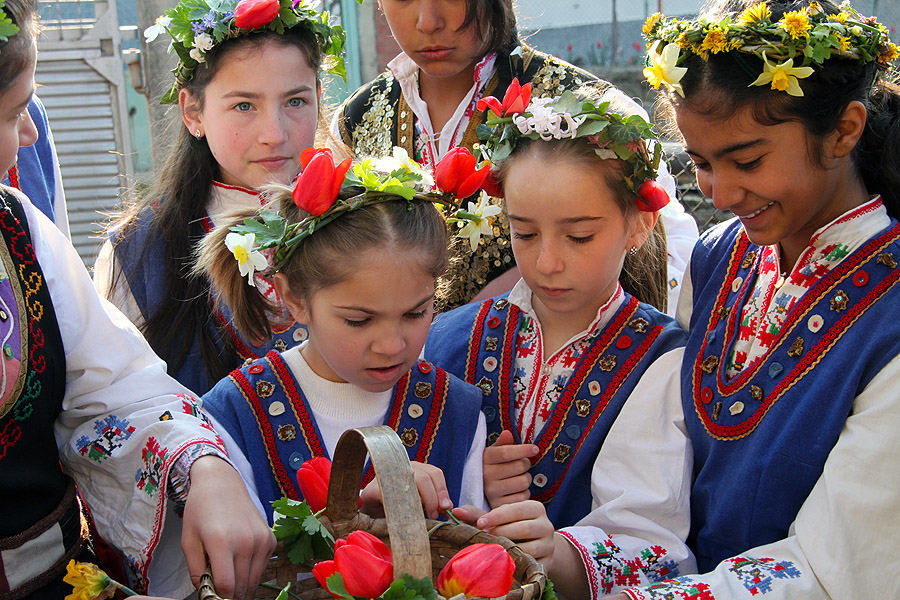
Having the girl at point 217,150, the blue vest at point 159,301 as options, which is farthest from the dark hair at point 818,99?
the blue vest at point 159,301

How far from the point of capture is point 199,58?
2564 mm

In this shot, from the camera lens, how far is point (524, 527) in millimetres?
1733

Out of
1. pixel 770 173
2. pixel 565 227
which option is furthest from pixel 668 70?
pixel 565 227

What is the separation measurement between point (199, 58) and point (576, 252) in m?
1.31

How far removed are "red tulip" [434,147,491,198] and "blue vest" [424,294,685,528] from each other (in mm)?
433

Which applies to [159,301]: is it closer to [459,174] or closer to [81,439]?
[81,439]

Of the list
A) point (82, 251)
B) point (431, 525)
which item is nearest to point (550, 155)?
point (431, 525)

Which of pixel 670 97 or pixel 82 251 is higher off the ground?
pixel 670 97

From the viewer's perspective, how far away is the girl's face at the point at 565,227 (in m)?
2.01

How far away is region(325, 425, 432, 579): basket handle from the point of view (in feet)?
4.30

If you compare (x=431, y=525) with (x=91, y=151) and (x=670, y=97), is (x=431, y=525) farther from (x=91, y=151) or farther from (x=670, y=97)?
(x=91, y=151)

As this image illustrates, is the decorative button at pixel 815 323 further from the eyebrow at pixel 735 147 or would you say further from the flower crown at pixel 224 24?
the flower crown at pixel 224 24

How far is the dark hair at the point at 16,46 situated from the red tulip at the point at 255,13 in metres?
1.01

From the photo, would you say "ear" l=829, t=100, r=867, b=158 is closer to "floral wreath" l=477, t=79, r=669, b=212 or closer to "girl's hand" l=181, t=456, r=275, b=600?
"floral wreath" l=477, t=79, r=669, b=212
